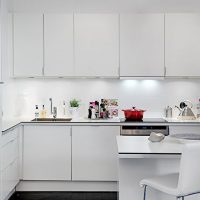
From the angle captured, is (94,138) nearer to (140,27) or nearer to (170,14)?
(140,27)

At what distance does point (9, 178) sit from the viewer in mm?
3898

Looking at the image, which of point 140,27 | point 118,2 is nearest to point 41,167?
point 140,27

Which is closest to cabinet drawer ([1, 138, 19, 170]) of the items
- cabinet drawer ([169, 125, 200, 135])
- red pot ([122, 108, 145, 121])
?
red pot ([122, 108, 145, 121])

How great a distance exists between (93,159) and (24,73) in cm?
148

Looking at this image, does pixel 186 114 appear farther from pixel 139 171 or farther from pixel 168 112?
pixel 139 171

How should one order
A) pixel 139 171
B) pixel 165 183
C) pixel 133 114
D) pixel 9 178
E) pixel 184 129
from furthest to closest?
1. pixel 133 114
2. pixel 184 129
3. pixel 9 178
4. pixel 139 171
5. pixel 165 183

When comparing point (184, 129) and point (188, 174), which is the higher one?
point (184, 129)

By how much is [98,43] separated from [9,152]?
184 centimetres

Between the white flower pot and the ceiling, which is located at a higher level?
the ceiling

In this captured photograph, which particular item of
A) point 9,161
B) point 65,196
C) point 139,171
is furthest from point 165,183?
point 65,196

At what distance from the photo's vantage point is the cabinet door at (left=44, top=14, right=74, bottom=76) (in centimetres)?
464

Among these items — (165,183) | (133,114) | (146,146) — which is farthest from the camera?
(133,114)

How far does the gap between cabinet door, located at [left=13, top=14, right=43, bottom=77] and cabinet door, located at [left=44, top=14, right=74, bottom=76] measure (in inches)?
3.2

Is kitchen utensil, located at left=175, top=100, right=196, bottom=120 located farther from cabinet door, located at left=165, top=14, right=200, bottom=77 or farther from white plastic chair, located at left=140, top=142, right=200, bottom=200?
white plastic chair, located at left=140, top=142, right=200, bottom=200
